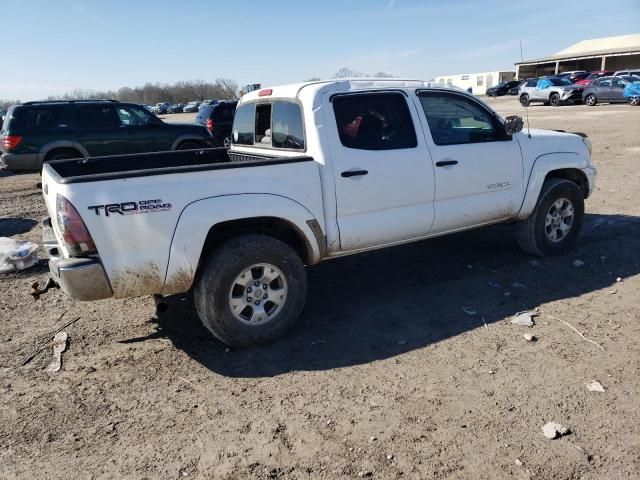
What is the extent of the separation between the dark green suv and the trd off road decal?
896 centimetres

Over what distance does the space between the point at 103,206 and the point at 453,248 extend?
166 inches

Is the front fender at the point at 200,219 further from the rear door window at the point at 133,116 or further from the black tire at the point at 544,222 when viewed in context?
the rear door window at the point at 133,116


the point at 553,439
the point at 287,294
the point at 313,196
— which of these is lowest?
the point at 553,439

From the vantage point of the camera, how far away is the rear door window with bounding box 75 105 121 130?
449 inches

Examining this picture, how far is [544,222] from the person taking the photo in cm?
548

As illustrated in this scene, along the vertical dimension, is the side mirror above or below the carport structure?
below

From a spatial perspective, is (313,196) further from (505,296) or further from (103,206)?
(505,296)

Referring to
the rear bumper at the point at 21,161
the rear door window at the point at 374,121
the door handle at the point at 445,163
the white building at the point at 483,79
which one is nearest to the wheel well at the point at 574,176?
the door handle at the point at 445,163

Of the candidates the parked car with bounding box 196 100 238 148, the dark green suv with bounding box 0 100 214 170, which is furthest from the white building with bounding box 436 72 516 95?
the dark green suv with bounding box 0 100 214 170

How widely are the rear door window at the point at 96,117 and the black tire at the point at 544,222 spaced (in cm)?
962

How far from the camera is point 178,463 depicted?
2.76 m

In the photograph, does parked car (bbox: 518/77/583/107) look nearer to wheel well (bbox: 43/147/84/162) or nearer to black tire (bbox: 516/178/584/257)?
wheel well (bbox: 43/147/84/162)

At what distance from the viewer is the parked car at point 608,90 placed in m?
28.6

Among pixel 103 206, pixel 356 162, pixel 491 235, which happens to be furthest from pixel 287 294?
pixel 491 235
